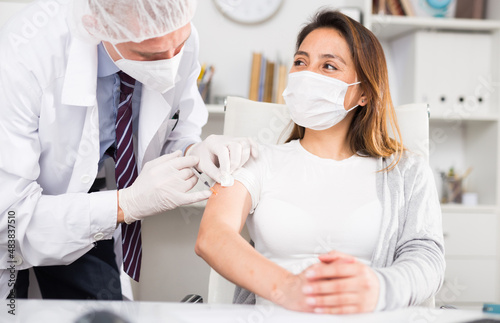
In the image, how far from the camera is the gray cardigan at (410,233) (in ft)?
3.22

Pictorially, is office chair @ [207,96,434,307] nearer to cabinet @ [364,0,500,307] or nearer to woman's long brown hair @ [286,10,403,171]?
woman's long brown hair @ [286,10,403,171]

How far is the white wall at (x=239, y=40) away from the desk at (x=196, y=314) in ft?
5.88

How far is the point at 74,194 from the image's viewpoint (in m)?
1.14

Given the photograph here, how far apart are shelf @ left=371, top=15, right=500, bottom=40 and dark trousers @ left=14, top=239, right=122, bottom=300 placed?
1.72 meters

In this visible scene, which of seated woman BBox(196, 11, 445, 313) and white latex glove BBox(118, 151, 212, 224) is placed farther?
white latex glove BBox(118, 151, 212, 224)

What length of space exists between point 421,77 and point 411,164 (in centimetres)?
120

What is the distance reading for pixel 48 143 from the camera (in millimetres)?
1193

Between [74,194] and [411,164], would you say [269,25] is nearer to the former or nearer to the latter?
[411,164]

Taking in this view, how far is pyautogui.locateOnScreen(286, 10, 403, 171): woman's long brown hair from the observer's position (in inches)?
50.8

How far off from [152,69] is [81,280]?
643mm

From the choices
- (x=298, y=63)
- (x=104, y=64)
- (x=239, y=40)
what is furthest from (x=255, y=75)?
(x=104, y=64)

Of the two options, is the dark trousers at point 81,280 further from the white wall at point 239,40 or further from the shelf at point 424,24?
the shelf at point 424,24

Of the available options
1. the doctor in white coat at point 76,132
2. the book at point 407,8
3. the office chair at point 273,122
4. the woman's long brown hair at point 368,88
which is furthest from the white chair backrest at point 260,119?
the book at point 407,8

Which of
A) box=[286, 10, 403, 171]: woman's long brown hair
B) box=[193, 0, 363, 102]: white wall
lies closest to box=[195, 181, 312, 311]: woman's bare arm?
box=[286, 10, 403, 171]: woman's long brown hair
